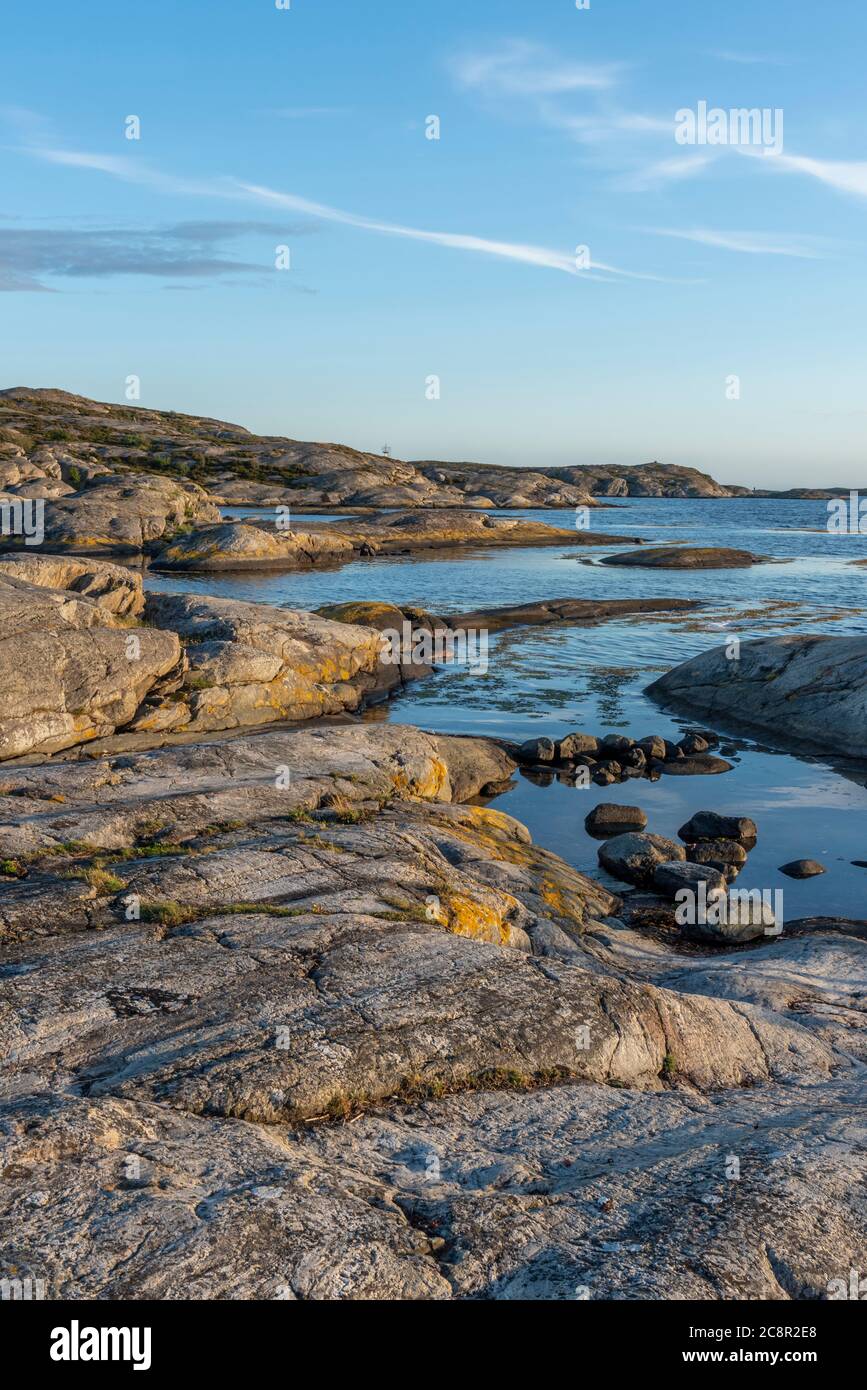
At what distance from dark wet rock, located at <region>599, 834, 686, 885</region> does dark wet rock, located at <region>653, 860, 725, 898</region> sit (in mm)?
306

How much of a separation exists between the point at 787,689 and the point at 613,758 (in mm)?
7370

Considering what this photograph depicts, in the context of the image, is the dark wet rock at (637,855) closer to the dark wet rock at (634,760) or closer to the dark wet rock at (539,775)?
the dark wet rock at (539,775)

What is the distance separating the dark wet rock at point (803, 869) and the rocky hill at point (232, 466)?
88.0 m

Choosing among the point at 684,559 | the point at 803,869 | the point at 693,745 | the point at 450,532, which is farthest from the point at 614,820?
the point at 450,532

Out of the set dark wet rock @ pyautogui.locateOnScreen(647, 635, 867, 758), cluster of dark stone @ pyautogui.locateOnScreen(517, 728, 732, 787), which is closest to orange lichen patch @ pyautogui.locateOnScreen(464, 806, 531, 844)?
cluster of dark stone @ pyautogui.locateOnScreen(517, 728, 732, 787)

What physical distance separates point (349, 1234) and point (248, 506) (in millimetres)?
127270

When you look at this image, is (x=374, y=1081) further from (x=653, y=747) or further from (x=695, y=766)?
(x=653, y=747)

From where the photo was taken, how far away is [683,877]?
18.6m

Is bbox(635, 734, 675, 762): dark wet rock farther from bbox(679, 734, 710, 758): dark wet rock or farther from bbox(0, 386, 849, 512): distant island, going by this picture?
bbox(0, 386, 849, 512): distant island

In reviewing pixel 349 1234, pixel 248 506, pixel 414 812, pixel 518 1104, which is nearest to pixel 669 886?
pixel 414 812

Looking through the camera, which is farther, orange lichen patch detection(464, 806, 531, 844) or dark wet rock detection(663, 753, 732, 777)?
dark wet rock detection(663, 753, 732, 777)

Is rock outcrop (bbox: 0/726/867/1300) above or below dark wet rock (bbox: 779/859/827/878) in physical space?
above

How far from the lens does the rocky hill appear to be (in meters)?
120
